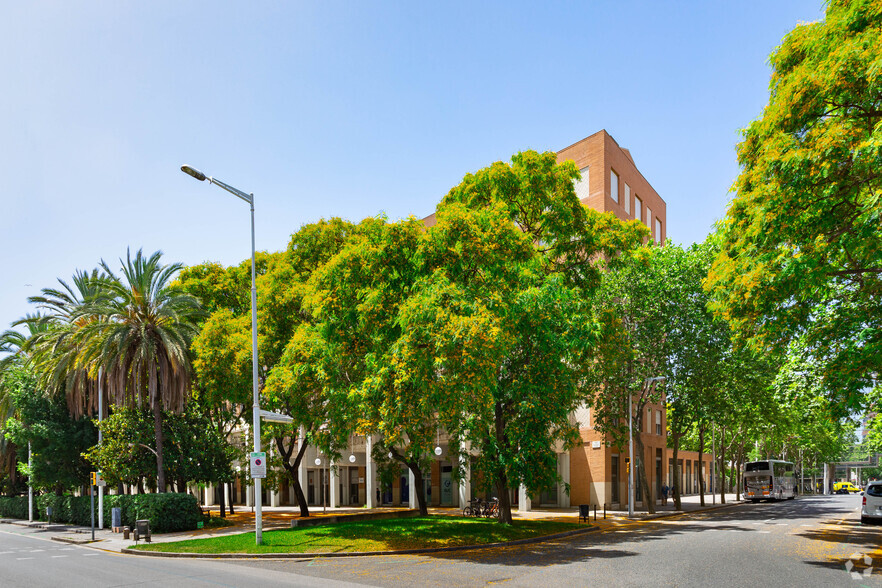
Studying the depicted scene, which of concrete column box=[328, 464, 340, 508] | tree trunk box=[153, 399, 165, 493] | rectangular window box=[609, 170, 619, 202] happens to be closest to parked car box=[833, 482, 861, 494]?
rectangular window box=[609, 170, 619, 202]

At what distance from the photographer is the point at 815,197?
1557 cm

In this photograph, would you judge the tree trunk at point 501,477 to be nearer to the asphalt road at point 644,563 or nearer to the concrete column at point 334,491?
the asphalt road at point 644,563

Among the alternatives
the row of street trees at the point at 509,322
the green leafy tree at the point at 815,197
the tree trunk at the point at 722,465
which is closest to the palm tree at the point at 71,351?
the row of street trees at the point at 509,322

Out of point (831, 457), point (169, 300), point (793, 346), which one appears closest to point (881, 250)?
point (793, 346)

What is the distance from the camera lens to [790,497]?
214ft

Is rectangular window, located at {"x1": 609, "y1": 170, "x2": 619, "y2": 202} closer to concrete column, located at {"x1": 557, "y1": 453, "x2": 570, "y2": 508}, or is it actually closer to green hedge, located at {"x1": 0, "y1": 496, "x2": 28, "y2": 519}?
concrete column, located at {"x1": 557, "y1": 453, "x2": 570, "y2": 508}

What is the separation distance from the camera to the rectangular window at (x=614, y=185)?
4688 centimetres

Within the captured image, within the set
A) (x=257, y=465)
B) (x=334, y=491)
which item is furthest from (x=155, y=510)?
(x=334, y=491)

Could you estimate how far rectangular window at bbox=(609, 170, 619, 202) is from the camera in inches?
1845

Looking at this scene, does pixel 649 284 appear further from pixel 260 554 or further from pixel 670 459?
pixel 670 459

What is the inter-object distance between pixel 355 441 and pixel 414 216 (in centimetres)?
3100

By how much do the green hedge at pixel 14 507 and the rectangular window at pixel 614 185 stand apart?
51.8 metres

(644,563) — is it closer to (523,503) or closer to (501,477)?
(501,477)

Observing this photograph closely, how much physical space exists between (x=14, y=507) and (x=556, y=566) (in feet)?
181
